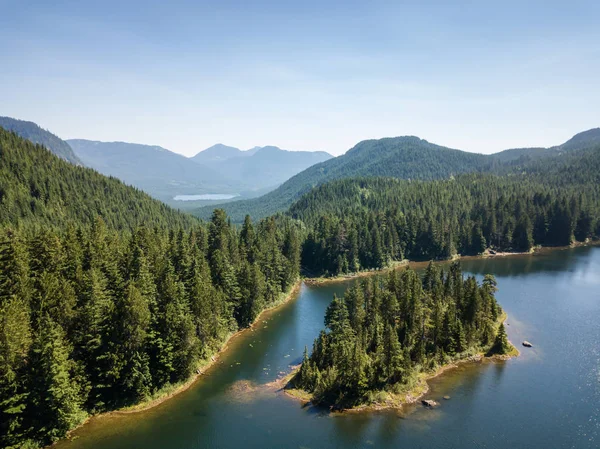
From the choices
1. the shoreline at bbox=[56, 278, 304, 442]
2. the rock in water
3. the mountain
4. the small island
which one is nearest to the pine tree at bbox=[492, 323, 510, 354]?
the small island

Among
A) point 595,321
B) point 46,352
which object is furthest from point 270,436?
point 595,321

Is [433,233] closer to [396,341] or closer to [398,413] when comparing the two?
[396,341]

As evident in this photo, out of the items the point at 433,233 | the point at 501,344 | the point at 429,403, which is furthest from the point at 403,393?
the point at 433,233

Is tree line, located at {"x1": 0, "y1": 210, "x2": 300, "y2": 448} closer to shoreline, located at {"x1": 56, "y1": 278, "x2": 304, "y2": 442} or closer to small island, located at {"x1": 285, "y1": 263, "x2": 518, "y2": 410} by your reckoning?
shoreline, located at {"x1": 56, "y1": 278, "x2": 304, "y2": 442}

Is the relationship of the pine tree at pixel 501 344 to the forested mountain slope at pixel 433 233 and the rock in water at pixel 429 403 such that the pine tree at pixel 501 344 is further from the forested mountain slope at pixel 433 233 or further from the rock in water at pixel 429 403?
the forested mountain slope at pixel 433 233

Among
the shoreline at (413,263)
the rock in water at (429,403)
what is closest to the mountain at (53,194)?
the shoreline at (413,263)
